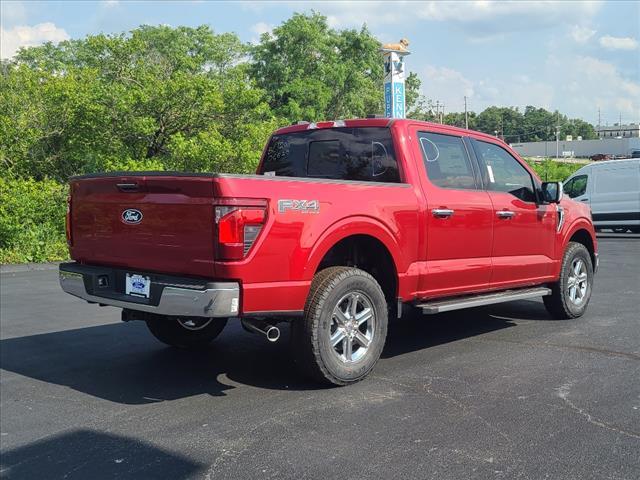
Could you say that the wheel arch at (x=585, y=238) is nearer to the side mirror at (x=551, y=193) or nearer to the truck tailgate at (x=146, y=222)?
the side mirror at (x=551, y=193)

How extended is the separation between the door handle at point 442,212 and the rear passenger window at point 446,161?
0.78 feet

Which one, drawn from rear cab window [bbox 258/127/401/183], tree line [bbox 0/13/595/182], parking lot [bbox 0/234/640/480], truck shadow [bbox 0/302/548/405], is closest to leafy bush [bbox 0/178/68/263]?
tree line [bbox 0/13/595/182]

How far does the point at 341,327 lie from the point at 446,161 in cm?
197

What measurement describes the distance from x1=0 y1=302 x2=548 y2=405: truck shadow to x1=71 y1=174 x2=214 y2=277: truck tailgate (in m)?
0.99

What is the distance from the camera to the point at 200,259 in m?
4.29

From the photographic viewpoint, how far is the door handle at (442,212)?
5.49m

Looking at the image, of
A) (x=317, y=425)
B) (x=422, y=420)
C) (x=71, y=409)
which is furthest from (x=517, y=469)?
(x=71, y=409)

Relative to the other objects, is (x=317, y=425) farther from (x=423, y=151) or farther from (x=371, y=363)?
(x=423, y=151)

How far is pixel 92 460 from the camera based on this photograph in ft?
12.1

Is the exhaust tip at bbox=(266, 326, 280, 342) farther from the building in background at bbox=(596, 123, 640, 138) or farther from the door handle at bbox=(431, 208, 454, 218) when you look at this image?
the building in background at bbox=(596, 123, 640, 138)

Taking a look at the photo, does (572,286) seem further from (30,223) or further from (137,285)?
(30,223)

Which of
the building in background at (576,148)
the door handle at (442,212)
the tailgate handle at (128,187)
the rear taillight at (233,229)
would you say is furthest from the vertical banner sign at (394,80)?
the building in background at (576,148)

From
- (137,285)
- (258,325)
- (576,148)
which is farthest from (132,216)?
(576,148)

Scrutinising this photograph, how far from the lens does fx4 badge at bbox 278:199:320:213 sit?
436 cm
